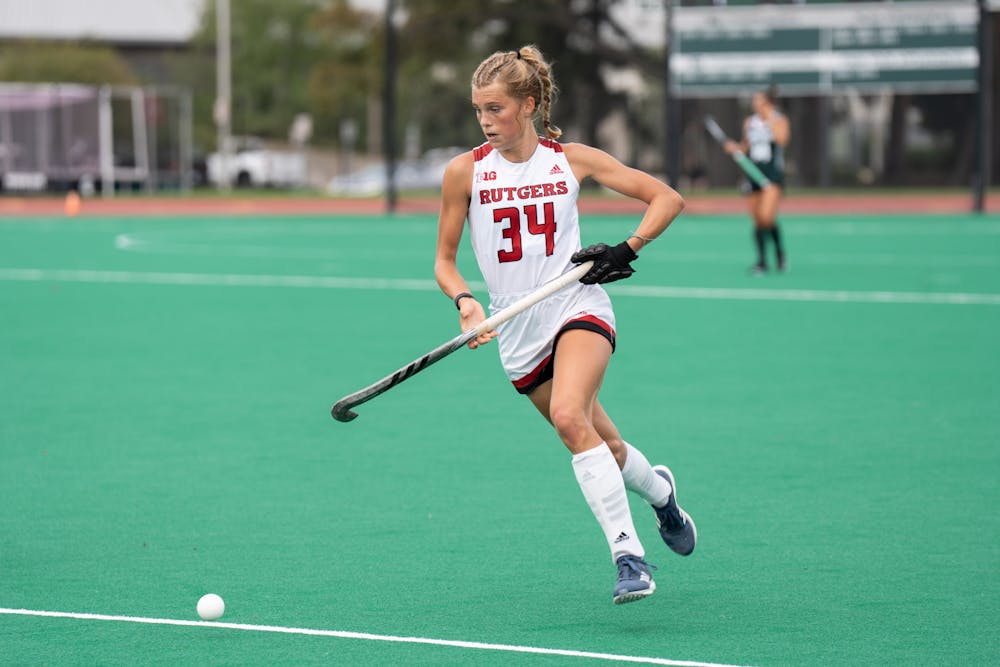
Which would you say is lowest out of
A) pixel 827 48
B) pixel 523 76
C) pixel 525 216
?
pixel 525 216

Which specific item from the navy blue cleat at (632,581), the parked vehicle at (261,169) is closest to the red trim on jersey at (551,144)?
the navy blue cleat at (632,581)

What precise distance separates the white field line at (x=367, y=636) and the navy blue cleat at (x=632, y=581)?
0.26 m

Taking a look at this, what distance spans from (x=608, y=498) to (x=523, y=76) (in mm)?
1527

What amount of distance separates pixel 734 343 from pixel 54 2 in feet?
236

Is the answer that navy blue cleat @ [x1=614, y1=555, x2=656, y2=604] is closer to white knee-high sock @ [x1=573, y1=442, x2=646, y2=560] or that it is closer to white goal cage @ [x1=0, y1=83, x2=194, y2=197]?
white knee-high sock @ [x1=573, y1=442, x2=646, y2=560]

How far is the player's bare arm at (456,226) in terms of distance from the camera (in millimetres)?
5902

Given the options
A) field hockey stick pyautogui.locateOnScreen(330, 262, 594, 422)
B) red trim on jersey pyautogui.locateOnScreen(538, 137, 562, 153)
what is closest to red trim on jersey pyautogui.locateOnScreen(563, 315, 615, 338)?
field hockey stick pyautogui.locateOnScreen(330, 262, 594, 422)

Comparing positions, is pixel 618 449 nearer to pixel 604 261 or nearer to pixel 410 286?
pixel 604 261

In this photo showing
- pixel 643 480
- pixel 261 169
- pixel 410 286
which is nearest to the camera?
pixel 643 480

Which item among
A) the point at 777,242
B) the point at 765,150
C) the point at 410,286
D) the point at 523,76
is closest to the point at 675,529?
the point at 523,76

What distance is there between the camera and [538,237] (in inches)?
235

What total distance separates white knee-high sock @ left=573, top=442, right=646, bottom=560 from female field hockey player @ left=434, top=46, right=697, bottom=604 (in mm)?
54

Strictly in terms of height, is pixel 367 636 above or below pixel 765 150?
below

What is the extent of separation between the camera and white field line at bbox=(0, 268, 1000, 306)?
55.0 ft
